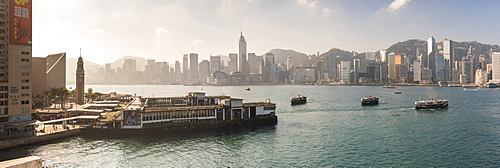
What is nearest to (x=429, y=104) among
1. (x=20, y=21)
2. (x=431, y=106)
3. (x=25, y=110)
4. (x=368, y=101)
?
(x=431, y=106)

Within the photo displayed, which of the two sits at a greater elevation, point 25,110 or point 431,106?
point 25,110

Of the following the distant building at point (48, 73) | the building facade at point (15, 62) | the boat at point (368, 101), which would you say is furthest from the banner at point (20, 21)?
the boat at point (368, 101)

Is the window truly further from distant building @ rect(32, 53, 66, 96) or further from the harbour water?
distant building @ rect(32, 53, 66, 96)

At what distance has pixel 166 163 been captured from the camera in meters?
32.7

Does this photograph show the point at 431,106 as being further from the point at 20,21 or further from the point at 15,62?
the point at 20,21

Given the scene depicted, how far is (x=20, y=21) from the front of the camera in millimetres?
46688

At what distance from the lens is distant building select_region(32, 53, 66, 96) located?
91.4 m

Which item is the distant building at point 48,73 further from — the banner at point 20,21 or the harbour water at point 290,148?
the harbour water at point 290,148

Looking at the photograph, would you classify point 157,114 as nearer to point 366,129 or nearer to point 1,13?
point 1,13

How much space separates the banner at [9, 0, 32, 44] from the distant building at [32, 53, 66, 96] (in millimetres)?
53173

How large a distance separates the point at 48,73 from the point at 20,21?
60.9 m

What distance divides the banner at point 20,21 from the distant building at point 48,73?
174 feet

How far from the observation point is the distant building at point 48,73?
91375mm

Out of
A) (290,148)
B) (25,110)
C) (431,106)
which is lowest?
(290,148)
